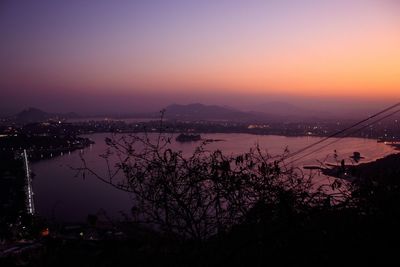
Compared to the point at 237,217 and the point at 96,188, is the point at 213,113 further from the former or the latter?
the point at 237,217

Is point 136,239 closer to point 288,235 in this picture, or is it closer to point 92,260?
point 92,260

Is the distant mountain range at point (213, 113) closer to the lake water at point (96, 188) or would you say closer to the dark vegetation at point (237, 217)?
the lake water at point (96, 188)

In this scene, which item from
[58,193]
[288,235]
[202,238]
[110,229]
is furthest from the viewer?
[58,193]

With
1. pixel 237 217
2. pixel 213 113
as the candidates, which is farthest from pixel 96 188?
pixel 213 113

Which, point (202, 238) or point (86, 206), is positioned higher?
point (202, 238)

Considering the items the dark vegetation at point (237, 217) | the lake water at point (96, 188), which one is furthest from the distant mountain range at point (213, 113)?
the dark vegetation at point (237, 217)

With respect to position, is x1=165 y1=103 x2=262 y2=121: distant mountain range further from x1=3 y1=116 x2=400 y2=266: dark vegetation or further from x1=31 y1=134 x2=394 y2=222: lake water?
x1=3 y1=116 x2=400 y2=266: dark vegetation

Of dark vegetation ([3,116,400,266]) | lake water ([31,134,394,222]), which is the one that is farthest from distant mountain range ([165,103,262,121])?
dark vegetation ([3,116,400,266])

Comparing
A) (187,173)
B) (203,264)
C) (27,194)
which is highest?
(187,173)

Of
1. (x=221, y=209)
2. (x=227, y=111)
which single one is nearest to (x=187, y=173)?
(x=221, y=209)

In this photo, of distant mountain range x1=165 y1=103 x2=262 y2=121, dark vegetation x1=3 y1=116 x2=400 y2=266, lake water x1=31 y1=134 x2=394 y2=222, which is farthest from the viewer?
distant mountain range x1=165 y1=103 x2=262 y2=121

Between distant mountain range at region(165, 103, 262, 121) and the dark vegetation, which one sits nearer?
the dark vegetation
